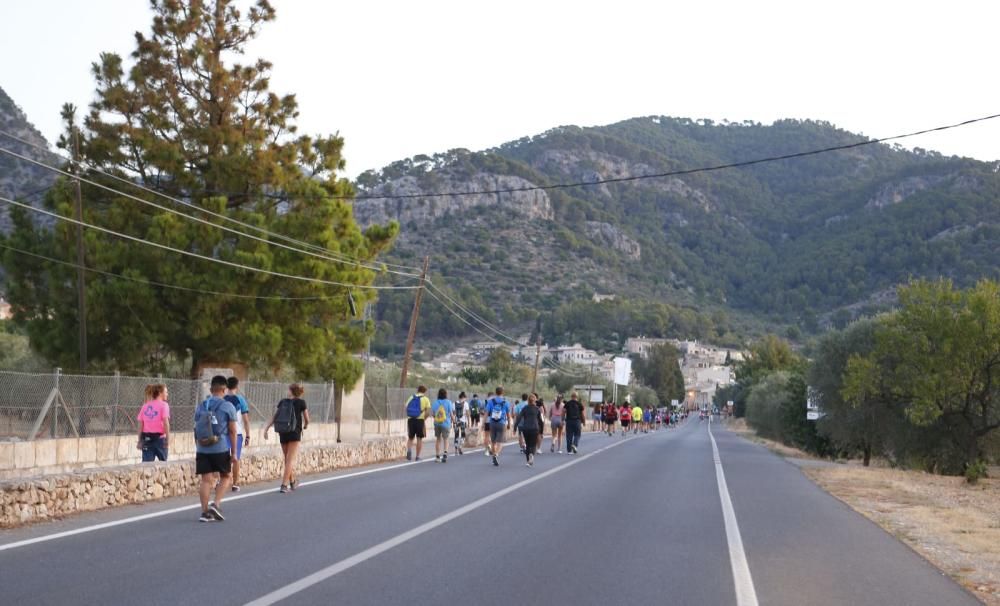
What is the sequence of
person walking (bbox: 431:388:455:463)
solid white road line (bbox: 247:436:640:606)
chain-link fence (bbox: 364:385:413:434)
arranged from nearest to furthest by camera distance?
solid white road line (bbox: 247:436:640:606)
person walking (bbox: 431:388:455:463)
chain-link fence (bbox: 364:385:413:434)

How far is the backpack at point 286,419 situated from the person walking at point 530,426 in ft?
30.7

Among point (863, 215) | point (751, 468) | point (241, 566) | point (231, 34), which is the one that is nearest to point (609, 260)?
point (863, 215)

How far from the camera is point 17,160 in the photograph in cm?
6588

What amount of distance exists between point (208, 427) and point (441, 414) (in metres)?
14.2

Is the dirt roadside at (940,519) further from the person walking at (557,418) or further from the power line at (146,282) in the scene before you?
the power line at (146,282)

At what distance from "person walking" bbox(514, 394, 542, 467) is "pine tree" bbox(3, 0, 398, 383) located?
1340cm

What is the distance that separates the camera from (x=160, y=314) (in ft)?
122

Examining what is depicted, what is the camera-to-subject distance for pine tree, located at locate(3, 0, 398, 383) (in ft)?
122

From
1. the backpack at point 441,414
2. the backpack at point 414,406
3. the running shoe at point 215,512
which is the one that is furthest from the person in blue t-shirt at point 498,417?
the running shoe at point 215,512

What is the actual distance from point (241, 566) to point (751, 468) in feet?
69.9

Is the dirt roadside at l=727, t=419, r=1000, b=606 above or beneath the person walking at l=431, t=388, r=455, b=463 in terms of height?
beneath

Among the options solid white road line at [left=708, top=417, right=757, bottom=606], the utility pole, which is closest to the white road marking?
solid white road line at [left=708, top=417, right=757, bottom=606]

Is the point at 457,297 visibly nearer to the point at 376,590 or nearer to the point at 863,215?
the point at 863,215

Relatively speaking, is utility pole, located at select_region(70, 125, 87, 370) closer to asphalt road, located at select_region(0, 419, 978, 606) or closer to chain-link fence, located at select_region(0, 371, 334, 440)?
chain-link fence, located at select_region(0, 371, 334, 440)
